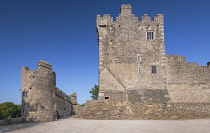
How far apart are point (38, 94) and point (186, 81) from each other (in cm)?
Result: 1626

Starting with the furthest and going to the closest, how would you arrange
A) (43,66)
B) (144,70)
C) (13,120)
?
(144,70)
(43,66)
(13,120)

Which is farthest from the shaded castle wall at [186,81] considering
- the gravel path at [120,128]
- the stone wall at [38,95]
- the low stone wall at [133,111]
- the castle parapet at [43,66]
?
the castle parapet at [43,66]

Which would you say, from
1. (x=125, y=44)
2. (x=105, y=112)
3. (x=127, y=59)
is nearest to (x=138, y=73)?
(x=127, y=59)

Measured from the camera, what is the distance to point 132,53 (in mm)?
22281

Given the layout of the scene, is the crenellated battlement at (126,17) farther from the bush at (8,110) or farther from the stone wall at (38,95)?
the bush at (8,110)

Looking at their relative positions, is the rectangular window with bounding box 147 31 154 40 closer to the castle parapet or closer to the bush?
the castle parapet

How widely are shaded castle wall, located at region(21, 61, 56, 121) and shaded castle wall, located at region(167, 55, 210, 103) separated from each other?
13284mm

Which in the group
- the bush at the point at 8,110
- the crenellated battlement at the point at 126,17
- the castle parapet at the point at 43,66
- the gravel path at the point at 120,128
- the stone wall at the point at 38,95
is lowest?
the bush at the point at 8,110

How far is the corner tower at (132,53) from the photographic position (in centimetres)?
2147

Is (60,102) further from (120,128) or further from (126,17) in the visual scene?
(120,128)

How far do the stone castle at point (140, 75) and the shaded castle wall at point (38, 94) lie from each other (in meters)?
0.12

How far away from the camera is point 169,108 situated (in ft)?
62.3

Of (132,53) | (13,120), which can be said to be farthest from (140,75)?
(13,120)

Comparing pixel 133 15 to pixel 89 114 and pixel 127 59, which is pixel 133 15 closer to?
pixel 127 59
